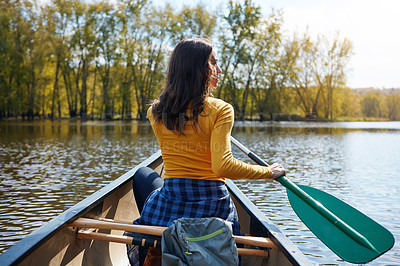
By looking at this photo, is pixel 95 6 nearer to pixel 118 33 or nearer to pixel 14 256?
pixel 118 33

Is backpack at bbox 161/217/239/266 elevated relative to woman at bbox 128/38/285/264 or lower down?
lower down

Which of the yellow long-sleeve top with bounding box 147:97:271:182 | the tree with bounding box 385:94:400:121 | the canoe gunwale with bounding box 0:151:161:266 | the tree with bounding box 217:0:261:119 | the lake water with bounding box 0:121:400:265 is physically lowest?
the lake water with bounding box 0:121:400:265

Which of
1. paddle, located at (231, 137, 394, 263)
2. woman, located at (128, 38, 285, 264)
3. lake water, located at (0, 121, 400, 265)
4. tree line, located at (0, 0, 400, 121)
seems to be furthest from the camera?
tree line, located at (0, 0, 400, 121)

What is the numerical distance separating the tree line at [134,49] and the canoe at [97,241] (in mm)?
25190

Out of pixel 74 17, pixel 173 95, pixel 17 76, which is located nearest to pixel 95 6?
pixel 74 17

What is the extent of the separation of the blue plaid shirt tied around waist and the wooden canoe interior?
14.4 inches

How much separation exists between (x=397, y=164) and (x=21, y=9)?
28.6m

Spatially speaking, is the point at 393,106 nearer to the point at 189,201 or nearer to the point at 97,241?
the point at 97,241

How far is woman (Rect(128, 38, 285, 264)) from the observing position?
1.70 m

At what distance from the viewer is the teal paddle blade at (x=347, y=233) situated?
6.33ft

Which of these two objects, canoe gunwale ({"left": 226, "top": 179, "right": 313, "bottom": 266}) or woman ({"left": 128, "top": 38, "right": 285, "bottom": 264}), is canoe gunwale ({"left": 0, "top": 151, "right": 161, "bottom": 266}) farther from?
canoe gunwale ({"left": 226, "top": 179, "right": 313, "bottom": 266})

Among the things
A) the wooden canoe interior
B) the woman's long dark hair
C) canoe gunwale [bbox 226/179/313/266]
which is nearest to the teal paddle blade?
canoe gunwale [bbox 226/179/313/266]

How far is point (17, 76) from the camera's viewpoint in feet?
96.6

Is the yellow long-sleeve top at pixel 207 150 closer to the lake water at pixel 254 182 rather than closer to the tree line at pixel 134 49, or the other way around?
the lake water at pixel 254 182
